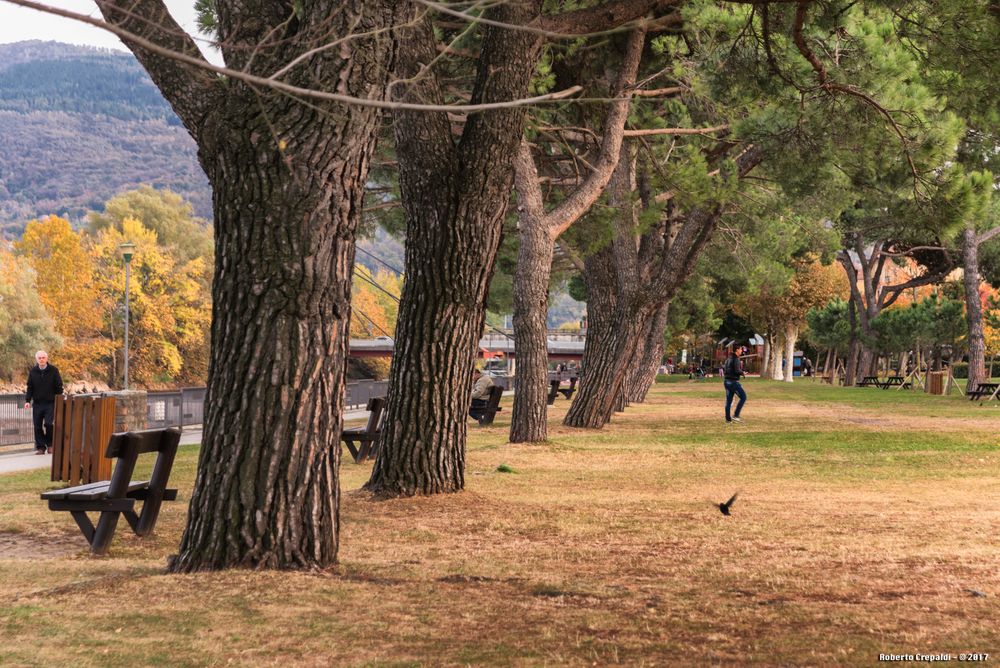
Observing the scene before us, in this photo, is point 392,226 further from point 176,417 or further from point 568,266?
point 568,266

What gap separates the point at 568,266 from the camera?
118ft

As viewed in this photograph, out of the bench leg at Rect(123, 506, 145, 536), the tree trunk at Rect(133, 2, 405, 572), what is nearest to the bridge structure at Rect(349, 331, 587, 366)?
the bench leg at Rect(123, 506, 145, 536)

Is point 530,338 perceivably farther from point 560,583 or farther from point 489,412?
point 560,583

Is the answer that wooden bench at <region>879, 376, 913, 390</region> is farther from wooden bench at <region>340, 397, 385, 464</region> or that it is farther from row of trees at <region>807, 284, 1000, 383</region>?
wooden bench at <region>340, 397, 385, 464</region>

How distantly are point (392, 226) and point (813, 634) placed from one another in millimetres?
20512

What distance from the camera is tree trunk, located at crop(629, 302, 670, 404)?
112ft

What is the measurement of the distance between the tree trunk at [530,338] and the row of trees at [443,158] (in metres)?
0.04

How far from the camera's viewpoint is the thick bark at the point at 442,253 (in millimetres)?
9945

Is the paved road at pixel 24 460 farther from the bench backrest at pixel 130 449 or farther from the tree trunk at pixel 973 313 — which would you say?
the tree trunk at pixel 973 313

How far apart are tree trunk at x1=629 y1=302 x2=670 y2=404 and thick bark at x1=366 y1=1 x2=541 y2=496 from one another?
22.7 metres

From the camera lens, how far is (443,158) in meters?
9.97

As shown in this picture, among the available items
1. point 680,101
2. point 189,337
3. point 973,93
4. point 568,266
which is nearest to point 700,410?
point 568,266

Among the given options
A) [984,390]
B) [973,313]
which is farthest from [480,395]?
[973,313]

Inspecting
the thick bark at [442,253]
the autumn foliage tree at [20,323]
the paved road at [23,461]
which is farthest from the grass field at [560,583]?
the autumn foliage tree at [20,323]
